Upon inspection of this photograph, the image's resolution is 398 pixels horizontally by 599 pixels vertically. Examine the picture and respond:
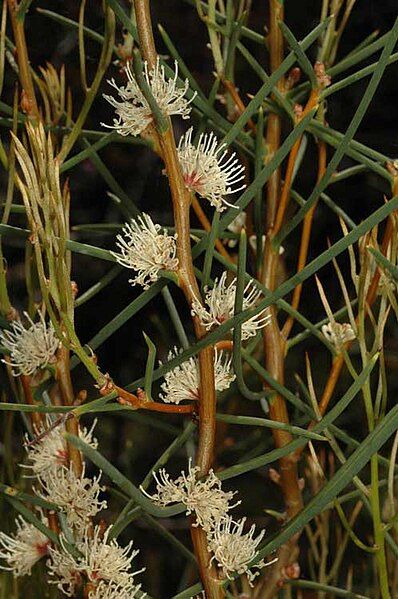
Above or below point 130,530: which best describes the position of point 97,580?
below

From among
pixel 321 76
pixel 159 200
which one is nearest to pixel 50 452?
pixel 321 76

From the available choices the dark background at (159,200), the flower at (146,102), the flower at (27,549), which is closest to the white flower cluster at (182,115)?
the flower at (146,102)

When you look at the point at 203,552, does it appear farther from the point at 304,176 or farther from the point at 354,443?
the point at 304,176

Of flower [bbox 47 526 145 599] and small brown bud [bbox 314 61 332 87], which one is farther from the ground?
small brown bud [bbox 314 61 332 87]

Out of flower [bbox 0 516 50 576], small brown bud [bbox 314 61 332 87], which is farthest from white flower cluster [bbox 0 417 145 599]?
small brown bud [bbox 314 61 332 87]

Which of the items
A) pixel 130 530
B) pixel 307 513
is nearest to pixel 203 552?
pixel 307 513

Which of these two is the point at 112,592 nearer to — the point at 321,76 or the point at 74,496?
the point at 74,496

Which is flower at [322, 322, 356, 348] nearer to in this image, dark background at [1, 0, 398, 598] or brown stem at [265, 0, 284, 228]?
brown stem at [265, 0, 284, 228]
